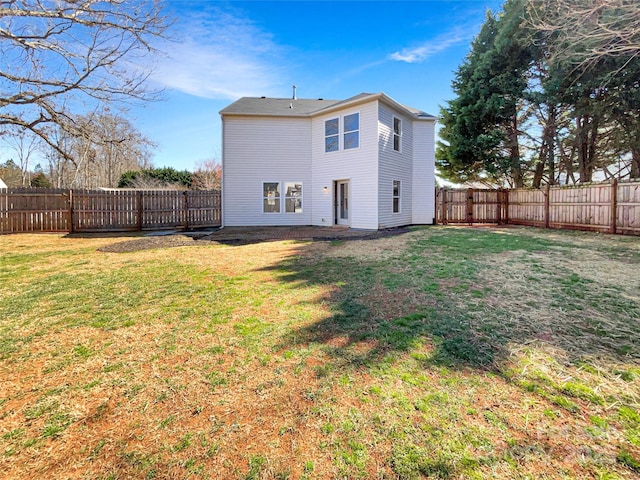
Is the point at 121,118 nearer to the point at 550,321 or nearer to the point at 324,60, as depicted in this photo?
the point at 324,60

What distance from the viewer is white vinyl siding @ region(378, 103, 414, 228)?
12.2 metres

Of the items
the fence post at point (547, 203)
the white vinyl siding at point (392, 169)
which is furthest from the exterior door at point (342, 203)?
the fence post at point (547, 203)

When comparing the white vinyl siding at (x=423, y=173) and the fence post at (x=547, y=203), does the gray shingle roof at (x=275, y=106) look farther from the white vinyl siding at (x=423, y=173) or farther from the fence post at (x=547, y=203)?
the fence post at (x=547, y=203)

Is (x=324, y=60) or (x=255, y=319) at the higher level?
(x=324, y=60)

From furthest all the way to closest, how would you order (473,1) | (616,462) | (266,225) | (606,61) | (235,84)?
(235,84) → (266,225) → (473,1) → (606,61) → (616,462)

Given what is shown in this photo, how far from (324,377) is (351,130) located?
38.6 feet

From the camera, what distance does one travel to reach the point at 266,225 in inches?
562

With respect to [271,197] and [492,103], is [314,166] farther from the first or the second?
[492,103]

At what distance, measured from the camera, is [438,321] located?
3379 millimetres

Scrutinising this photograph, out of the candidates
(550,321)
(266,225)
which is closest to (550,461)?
(550,321)

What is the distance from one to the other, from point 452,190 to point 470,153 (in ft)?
10.5

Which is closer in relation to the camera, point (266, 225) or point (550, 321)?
point (550, 321)

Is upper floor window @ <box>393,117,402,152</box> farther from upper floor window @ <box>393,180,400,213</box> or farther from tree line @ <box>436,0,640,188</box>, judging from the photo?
tree line @ <box>436,0,640,188</box>

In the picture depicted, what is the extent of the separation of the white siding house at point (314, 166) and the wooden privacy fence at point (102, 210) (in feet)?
6.25
